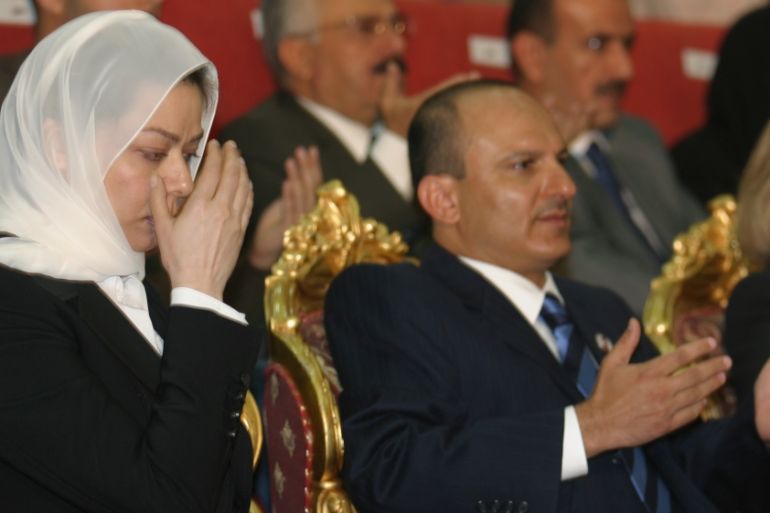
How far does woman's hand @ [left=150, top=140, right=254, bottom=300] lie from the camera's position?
6.60 ft

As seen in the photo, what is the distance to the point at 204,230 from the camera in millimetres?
2033

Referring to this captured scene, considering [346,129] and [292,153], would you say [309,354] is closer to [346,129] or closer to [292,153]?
[292,153]

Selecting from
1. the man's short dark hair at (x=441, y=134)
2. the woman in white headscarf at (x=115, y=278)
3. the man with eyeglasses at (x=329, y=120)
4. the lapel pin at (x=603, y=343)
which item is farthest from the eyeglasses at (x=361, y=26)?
the woman in white headscarf at (x=115, y=278)

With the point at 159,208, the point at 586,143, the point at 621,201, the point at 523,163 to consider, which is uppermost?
the point at 159,208

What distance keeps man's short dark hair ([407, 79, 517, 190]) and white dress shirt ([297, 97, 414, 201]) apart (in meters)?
0.62

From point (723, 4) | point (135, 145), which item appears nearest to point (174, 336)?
point (135, 145)

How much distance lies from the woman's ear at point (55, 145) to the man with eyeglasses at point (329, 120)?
99cm

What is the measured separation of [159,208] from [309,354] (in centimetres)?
56

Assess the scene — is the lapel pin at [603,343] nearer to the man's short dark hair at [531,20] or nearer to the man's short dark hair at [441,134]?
the man's short dark hair at [441,134]

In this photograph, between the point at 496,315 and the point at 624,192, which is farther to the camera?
the point at 624,192

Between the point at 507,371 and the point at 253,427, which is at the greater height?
the point at 507,371

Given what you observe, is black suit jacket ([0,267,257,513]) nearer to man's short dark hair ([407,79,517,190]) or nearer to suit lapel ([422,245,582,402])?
suit lapel ([422,245,582,402])

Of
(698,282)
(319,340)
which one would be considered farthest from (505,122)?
(698,282)

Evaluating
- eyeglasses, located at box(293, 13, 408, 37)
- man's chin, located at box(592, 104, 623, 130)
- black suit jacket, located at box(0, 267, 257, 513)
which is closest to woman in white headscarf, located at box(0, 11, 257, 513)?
black suit jacket, located at box(0, 267, 257, 513)
